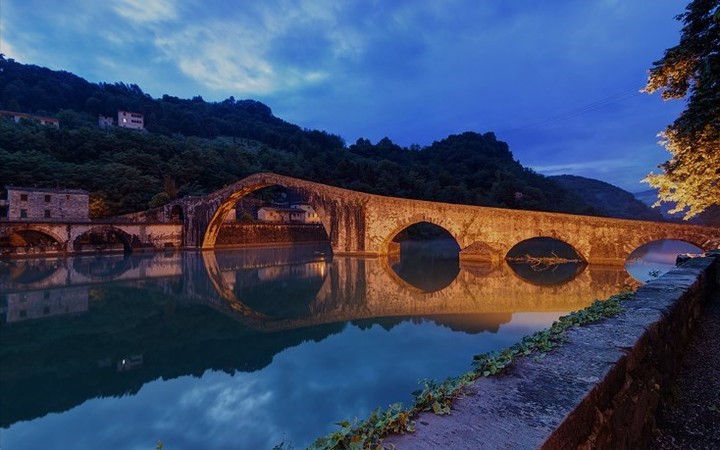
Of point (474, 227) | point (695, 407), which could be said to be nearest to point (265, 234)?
point (474, 227)

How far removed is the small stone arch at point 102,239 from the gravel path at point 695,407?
27.2 metres

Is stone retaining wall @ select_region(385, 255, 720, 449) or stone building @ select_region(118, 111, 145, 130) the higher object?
stone building @ select_region(118, 111, 145, 130)

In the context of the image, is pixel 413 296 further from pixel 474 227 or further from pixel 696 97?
pixel 474 227

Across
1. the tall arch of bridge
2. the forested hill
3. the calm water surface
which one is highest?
the forested hill

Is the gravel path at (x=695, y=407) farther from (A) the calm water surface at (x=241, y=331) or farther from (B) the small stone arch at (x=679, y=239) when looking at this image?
(B) the small stone arch at (x=679, y=239)

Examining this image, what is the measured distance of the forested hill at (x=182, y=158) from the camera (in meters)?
31.7

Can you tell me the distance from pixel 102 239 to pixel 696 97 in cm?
3022

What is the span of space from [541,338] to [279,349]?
498 cm

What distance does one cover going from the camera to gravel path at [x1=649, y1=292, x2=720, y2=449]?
2.31m

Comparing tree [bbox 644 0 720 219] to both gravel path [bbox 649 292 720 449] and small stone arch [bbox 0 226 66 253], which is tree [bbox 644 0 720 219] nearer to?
gravel path [bbox 649 292 720 449]

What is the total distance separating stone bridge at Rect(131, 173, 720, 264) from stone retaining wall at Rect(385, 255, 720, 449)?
16.4m

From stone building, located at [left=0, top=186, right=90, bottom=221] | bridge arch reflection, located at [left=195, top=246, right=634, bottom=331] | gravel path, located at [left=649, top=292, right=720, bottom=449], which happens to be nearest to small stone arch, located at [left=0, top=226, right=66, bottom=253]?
stone building, located at [left=0, top=186, right=90, bottom=221]

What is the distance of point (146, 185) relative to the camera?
3353 cm

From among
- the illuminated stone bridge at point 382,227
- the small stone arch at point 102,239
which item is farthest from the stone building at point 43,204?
the illuminated stone bridge at point 382,227
